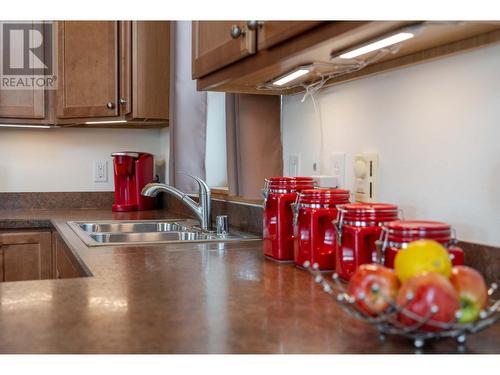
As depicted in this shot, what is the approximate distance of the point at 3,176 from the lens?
3.24m

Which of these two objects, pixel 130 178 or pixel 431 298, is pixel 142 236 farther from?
pixel 431 298

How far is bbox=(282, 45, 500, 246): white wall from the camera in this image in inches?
46.2

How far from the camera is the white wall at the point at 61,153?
326cm

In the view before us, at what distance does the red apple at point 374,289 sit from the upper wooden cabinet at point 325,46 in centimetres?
40

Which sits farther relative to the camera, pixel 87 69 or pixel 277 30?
pixel 87 69

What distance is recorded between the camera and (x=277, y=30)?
4.05ft

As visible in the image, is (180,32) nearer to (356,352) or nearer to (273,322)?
(273,322)

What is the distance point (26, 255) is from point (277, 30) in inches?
73.5

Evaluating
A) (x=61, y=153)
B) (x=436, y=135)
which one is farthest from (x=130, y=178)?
(x=436, y=135)

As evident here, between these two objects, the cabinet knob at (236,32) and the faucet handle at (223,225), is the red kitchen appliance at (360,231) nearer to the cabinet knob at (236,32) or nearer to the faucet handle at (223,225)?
the cabinet knob at (236,32)

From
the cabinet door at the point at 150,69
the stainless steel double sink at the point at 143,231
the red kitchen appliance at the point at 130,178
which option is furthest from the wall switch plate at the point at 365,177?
the red kitchen appliance at the point at 130,178

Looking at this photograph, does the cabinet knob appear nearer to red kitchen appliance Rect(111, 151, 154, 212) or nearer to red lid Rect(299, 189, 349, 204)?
red lid Rect(299, 189, 349, 204)

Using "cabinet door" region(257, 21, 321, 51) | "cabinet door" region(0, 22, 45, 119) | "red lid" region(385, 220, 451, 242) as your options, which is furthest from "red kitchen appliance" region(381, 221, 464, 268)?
"cabinet door" region(0, 22, 45, 119)

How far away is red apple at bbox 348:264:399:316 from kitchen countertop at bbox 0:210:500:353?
0.05m
